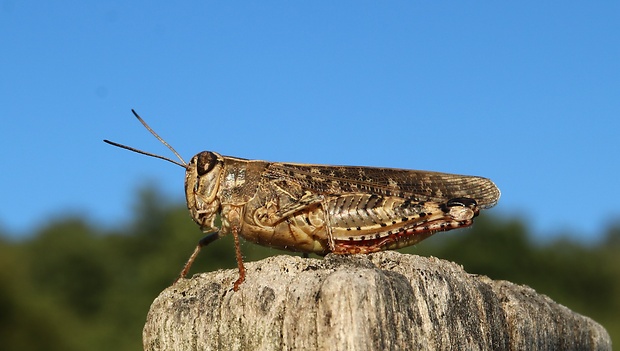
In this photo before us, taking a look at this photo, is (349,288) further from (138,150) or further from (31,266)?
(31,266)

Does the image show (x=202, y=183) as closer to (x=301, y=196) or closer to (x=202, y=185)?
(x=202, y=185)

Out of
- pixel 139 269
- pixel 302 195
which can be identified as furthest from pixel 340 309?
pixel 139 269

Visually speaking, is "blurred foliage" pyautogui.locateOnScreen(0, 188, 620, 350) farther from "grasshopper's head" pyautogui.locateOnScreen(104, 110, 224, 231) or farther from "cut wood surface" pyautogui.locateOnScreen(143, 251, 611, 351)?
"cut wood surface" pyautogui.locateOnScreen(143, 251, 611, 351)

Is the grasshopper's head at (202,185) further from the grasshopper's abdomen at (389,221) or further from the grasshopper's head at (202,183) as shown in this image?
the grasshopper's abdomen at (389,221)

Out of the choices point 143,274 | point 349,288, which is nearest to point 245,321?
point 349,288

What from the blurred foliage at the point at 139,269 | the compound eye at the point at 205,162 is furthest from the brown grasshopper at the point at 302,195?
the blurred foliage at the point at 139,269

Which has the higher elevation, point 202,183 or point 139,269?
point 202,183
